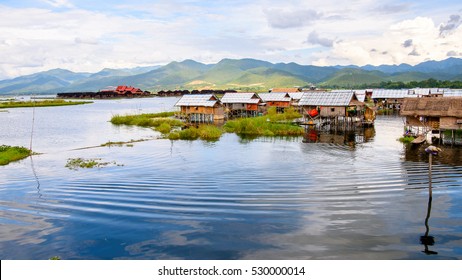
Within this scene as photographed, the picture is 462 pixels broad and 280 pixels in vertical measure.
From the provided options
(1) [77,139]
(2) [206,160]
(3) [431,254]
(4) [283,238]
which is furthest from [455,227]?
Answer: (1) [77,139]

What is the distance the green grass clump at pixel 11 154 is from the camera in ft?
Answer: 74.0

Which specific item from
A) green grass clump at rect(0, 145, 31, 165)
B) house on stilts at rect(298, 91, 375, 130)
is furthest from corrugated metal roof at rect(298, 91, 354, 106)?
green grass clump at rect(0, 145, 31, 165)

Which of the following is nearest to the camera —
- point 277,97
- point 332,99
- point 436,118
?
point 436,118

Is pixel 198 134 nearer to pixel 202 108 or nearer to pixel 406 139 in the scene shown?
pixel 202 108

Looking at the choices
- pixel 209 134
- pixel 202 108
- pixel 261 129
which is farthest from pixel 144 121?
pixel 261 129

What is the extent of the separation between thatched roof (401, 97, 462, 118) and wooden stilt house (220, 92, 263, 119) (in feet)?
87.5

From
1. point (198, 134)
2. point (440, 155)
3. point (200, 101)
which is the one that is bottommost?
point (440, 155)

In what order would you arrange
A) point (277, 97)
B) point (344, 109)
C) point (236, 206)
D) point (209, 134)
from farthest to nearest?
point (277, 97), point (344, 109), point (209, 134), point (236, 206)

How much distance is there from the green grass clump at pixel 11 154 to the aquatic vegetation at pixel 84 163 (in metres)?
3.57

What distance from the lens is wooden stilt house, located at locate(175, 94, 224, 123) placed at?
47.4 metres

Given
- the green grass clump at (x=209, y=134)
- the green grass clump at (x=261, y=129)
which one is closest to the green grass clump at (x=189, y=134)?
the green grass clump at (x=209, y=134)

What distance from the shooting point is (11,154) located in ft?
78.2

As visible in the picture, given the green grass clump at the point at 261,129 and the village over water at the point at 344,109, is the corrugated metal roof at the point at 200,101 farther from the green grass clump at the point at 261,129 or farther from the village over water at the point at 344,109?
the green grass clump at the point at 261,129

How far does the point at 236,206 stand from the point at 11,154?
17844 millimetres
